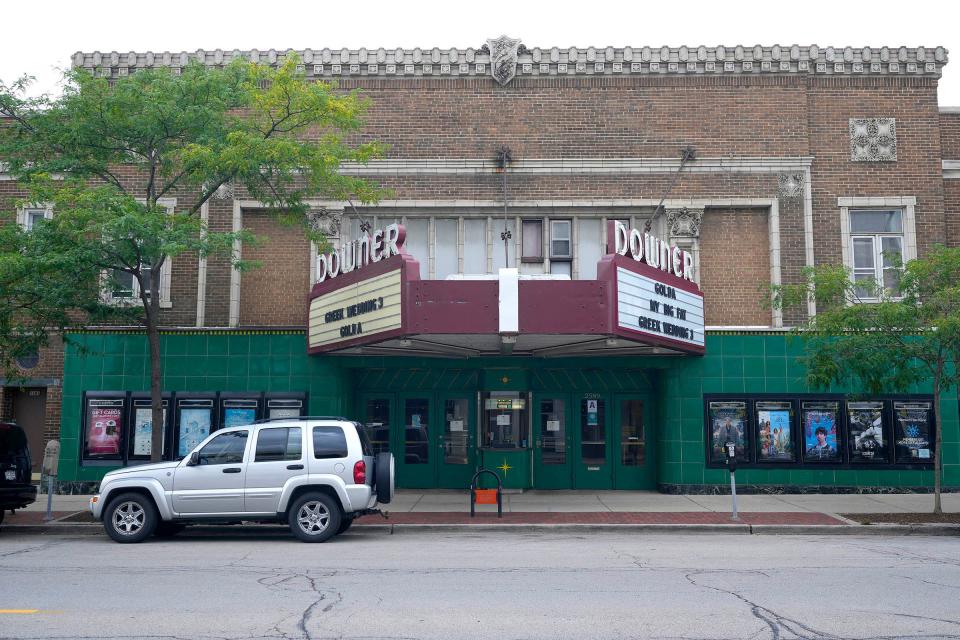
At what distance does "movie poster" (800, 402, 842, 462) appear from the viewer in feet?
62.3

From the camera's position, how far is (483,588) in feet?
30.1

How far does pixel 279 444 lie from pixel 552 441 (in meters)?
8.54

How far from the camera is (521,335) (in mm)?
15430

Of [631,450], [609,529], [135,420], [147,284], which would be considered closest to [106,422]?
[135,420]

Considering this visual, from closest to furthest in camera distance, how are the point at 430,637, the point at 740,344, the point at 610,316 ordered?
the point at 430,637 → the point at 610,316 → the point at 740,344

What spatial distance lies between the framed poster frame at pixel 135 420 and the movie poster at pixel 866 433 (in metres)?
15.1

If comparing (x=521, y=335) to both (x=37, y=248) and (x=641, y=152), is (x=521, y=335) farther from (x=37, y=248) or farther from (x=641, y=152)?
(x=37, y=248)

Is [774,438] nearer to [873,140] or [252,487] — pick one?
[873,140]

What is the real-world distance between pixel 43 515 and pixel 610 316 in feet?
35.5

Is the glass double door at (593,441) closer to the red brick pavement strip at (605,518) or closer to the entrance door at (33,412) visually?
the red brick pavement strip at (605,518)

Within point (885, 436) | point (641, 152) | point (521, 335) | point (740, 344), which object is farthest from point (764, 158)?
point (521, 335)

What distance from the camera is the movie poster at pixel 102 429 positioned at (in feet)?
63.1

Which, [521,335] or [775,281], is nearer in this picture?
[521,335]

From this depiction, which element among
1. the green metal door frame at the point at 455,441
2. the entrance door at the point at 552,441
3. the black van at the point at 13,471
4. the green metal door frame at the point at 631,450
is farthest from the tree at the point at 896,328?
the black van at the point at 13,471
